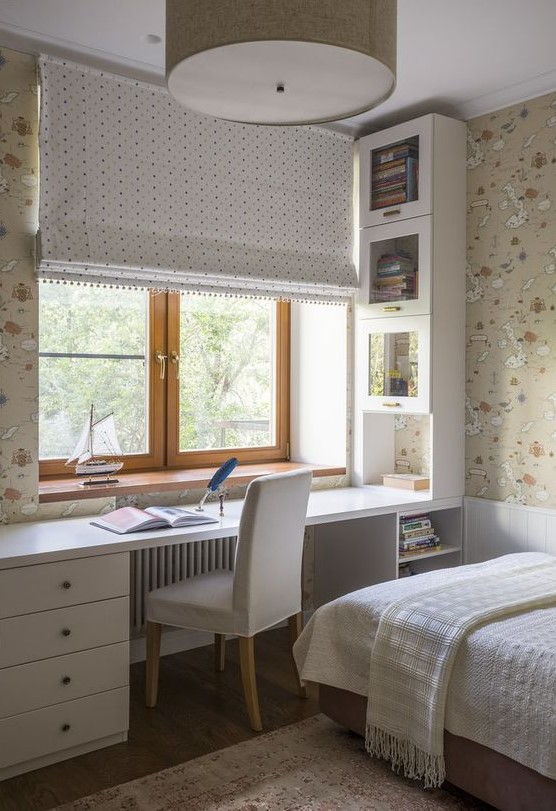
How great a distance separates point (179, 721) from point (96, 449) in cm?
117

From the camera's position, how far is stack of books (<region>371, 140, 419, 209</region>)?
3701 mm

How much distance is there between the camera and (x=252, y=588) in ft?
9.06

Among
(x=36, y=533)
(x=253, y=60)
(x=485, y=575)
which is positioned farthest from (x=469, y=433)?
(x=253, y=60)

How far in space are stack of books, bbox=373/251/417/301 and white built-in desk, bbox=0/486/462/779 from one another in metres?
1.50

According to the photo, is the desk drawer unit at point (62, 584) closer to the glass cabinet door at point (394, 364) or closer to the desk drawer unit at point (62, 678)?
Result: the desk drawer unit at point (62, 678)

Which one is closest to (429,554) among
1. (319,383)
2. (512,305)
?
(319,383)

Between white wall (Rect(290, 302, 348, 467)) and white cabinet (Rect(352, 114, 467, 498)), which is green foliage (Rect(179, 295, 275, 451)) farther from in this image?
white cabinet (Rect(352, 114, 467, 498))

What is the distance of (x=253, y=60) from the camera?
1730 millimetres

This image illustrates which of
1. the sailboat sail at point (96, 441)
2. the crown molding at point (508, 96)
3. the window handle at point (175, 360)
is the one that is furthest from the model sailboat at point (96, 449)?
the crown molding at point (508, 96)

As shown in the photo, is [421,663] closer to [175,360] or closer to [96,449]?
[96,449]

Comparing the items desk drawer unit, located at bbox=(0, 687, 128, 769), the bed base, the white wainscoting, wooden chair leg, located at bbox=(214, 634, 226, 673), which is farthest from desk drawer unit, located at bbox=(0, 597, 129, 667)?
the white wainscoting

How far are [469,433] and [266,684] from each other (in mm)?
1569

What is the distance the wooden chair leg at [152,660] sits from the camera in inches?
116

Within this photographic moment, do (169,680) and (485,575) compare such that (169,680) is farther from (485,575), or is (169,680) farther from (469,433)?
(469,433)
